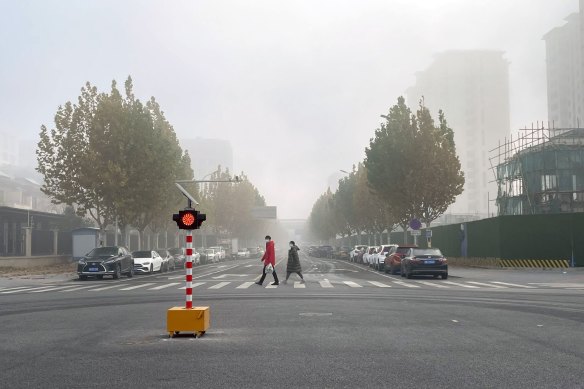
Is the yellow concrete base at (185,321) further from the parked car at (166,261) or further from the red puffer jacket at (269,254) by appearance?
the parked car at (166,261)

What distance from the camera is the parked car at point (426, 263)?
28281 mm

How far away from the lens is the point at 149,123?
4447 centimetres

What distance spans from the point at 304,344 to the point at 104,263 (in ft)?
71.5

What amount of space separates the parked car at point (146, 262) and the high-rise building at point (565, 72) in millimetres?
108075

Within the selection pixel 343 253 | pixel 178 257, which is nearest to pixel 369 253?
pixel 178 257

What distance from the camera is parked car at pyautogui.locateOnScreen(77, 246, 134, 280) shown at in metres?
29.3

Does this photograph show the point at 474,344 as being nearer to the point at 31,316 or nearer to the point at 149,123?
the point at 31,316

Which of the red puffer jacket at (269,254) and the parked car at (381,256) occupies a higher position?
the red puffer jacket at (269,254)

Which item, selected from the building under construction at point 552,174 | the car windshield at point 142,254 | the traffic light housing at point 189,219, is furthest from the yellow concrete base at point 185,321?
the building under construction at point 552,174

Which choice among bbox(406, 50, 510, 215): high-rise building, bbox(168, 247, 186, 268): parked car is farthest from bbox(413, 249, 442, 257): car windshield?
bbox(406, 50, 510, 215): high-rise building

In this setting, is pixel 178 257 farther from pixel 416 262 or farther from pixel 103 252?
pixel 416 262

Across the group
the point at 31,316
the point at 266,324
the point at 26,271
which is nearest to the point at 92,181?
the point at 26,271

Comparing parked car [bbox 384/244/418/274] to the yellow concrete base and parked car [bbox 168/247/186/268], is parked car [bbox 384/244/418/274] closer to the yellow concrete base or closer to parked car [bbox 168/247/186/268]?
parked car [bbox 168/247/186/268]

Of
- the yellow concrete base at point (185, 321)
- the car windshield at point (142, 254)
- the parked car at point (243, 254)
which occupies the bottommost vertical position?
the parked car at point (243, 254)
